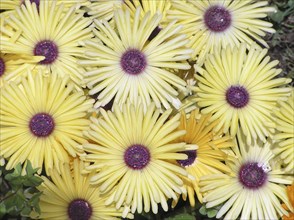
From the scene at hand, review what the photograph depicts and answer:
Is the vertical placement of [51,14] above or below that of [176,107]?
above

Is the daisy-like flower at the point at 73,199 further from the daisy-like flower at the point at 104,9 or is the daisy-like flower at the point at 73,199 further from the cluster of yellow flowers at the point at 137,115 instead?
the daisy-like flower at the point at 104,9

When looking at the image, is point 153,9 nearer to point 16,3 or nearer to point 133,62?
point 133,62

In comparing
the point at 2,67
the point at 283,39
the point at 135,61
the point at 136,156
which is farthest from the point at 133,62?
the point at 283,39

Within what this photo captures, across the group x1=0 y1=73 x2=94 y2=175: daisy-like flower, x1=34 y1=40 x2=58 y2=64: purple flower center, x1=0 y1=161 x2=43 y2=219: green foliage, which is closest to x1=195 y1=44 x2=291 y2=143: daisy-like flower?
x1=0 y1=73 x2=94 y2=175: daisy-like flower

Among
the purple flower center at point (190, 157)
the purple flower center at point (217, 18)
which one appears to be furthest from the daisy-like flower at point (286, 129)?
the purple flower center at point (217, 18)

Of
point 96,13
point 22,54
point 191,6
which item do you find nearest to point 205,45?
point 191,6

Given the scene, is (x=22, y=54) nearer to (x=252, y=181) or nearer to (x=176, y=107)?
(x=176, y=107)
